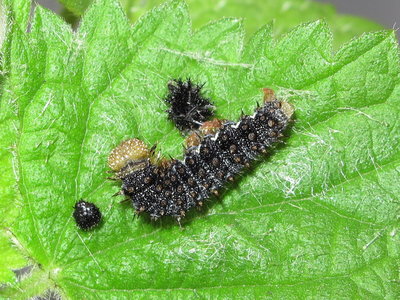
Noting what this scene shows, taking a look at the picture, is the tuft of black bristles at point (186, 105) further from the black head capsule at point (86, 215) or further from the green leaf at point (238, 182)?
the black head capsule at point (86, 215)

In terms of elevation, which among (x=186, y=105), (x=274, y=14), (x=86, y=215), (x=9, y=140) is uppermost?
(x=274, y=14)

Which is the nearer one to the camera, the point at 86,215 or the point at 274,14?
the point at 86,215

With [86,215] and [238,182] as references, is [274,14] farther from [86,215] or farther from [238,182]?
[86,215]

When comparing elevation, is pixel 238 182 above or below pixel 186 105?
below

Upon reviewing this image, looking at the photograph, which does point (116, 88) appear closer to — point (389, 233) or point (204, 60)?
point (204, 60)

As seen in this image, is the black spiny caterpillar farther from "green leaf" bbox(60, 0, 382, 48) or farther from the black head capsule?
"green leaf" bbox(60, 0, 382, 48)

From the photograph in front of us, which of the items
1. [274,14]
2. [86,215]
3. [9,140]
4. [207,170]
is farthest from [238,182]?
[274,14]

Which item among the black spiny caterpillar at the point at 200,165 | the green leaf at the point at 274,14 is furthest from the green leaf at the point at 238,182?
the green leaf at the point at 274,14
